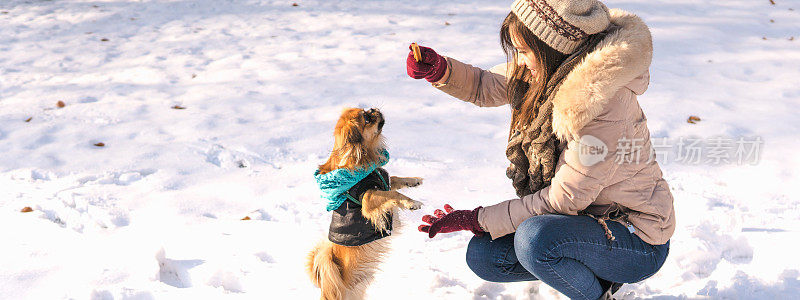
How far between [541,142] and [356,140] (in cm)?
83

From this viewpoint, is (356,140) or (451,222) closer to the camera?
(451,222)

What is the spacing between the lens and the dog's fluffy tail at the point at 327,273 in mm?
2635

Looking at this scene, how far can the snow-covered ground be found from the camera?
10.0 feet

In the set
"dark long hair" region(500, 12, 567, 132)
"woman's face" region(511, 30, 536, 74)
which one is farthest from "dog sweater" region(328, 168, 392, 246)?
"woman's face" region(511, 30, 536, 74)

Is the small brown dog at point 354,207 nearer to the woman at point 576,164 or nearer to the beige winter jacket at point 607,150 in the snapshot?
the woman at point 576,164

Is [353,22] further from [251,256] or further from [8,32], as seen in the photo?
[251,256]

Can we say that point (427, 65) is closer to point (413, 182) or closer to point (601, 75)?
point (413, 182)

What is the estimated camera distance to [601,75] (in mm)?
2129

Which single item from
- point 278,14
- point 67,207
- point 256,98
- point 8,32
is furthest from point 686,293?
point 8,32

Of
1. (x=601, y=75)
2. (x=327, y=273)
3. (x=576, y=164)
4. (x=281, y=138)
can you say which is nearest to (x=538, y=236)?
(x=576, y=164)

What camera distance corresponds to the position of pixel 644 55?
2176 mm

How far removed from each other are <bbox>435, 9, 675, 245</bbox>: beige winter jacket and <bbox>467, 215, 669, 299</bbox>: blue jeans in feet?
0.20

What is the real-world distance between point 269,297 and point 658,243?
6.11 ft

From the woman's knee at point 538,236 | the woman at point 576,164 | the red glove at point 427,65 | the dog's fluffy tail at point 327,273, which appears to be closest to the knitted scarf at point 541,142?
the woman at point 576,164
